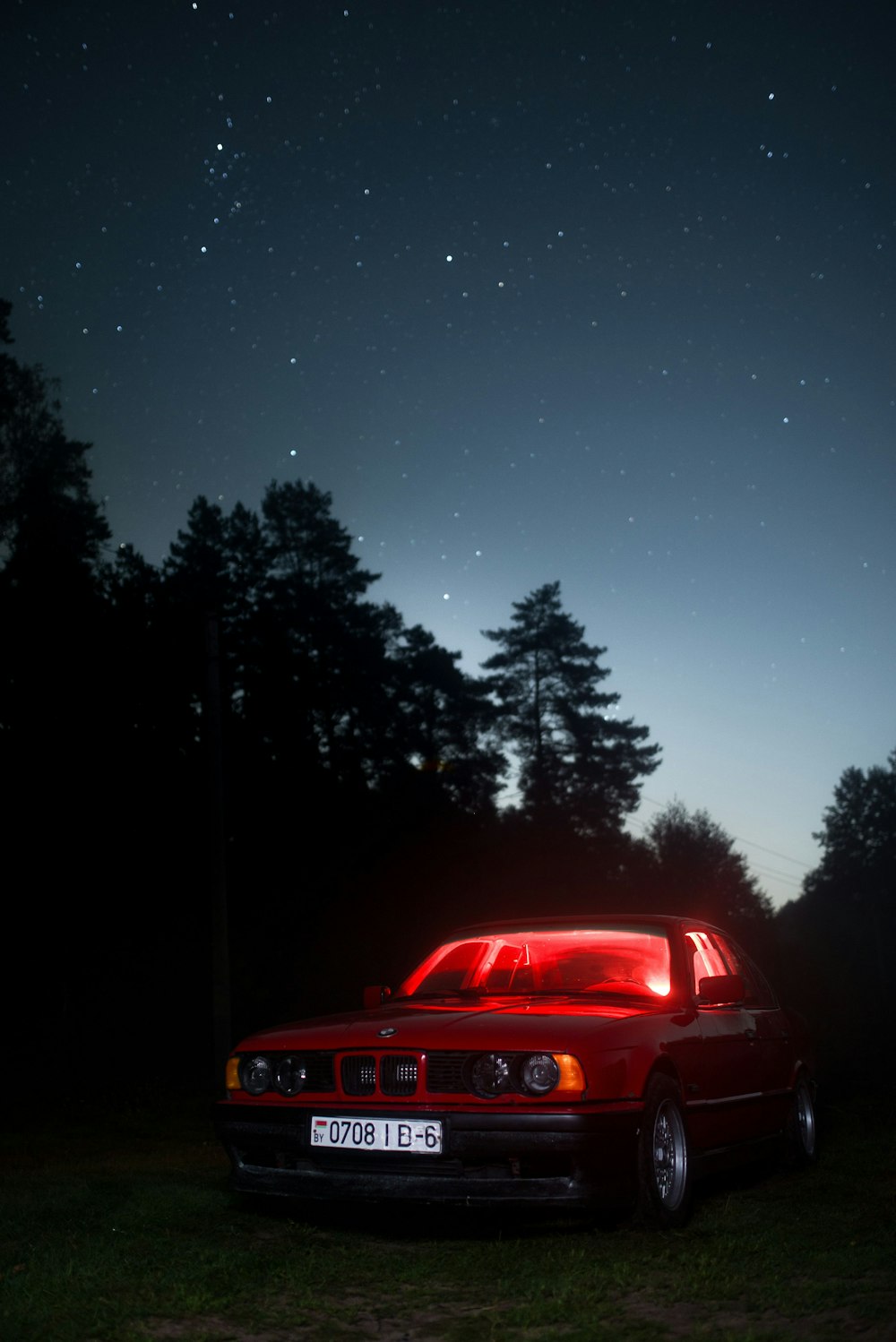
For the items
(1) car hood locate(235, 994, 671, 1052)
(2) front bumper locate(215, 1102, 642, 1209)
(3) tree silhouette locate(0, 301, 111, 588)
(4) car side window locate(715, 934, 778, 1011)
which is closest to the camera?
(2) front bumper locate(215, 1102, 642, 1209)

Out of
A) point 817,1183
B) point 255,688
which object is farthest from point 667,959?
point 255,688

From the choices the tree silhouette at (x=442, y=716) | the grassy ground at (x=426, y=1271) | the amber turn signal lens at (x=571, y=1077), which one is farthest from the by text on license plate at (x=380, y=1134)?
the tree silhouette at (x=442, y=716)

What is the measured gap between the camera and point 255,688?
39406mm

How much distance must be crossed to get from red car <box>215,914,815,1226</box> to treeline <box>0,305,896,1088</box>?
40.6 feet

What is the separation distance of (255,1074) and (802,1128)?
3773 millimetres

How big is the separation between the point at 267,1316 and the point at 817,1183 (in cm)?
399

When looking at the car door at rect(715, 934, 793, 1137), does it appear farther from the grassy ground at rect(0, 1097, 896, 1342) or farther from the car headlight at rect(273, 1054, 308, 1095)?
the car headlight at rect(273, 1054, 308, 1095)

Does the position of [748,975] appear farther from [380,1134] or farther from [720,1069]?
[380,1134]

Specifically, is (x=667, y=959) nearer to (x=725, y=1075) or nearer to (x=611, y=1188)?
(x=725, y=1075)

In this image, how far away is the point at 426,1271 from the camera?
4.86 metres

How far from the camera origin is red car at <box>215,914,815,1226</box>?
5.23 metres

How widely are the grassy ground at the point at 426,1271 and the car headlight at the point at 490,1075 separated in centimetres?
60

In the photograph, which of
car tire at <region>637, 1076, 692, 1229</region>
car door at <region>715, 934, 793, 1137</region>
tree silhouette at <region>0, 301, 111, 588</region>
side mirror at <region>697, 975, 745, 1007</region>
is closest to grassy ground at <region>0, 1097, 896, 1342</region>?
car tire at <region>637, 1076, 692, 1229</region>

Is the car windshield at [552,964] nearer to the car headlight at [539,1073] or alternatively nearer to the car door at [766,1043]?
the car door at [766,1043]
